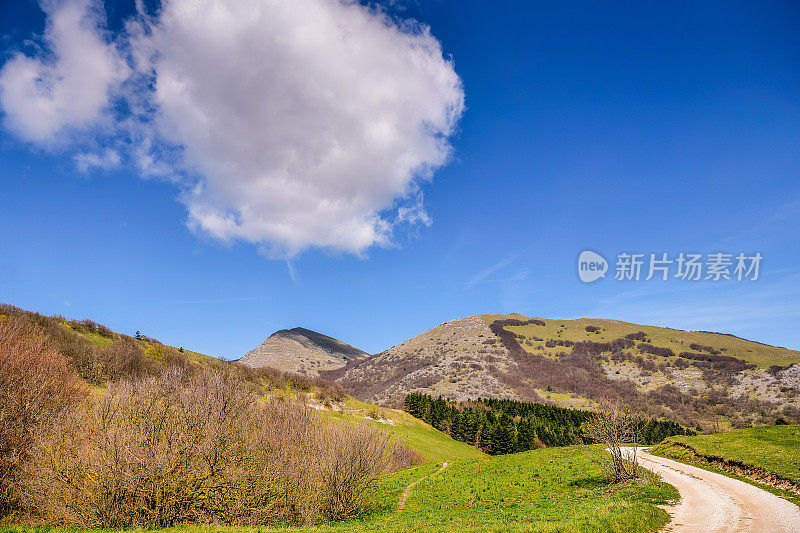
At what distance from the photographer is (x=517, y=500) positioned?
2828 cm

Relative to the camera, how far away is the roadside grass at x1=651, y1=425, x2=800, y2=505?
2678cm

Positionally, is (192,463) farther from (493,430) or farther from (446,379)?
(446,379)

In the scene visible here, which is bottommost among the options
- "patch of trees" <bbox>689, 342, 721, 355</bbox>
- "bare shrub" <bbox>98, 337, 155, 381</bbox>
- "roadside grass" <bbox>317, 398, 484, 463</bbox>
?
"roadside grass" <bbox>317, 398, 484, 463</bbox>

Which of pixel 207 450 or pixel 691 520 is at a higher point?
pixel 691 520

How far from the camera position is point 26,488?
21.2 m

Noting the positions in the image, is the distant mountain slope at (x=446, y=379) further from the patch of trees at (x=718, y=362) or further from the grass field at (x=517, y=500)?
the grass field at (x=517, y=500)

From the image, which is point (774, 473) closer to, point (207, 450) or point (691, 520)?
point (691, 520)

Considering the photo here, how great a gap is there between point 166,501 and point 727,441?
59.7 m

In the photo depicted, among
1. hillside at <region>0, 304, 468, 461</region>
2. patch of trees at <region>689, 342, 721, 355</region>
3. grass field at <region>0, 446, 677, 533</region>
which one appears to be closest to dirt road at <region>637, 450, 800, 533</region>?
grass field at <region>0, 446, 677, 533</region>

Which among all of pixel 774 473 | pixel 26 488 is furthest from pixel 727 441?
pixel 26 488

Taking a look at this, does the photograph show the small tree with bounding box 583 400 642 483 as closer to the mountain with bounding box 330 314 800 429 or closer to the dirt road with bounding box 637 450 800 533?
the dirt road with bounding box 637 450 800 533

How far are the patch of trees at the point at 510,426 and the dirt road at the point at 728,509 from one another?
2795 inches

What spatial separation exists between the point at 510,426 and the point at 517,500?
79948 mm

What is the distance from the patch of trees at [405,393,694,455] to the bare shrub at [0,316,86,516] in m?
92.5
